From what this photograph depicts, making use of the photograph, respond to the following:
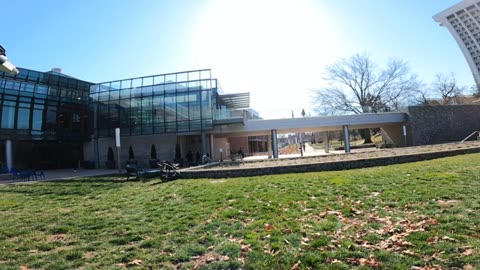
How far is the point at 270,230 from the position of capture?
5219 mm

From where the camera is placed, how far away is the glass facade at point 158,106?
3130 centimetres

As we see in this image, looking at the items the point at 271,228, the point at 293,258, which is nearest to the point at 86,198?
the point at 271,228

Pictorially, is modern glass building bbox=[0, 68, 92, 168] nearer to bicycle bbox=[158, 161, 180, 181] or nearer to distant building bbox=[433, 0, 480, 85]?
bicycle bbox=[158, 161, 180, 181]

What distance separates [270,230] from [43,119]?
33.9 meters

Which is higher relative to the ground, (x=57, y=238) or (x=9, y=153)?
(x=9, y=153)

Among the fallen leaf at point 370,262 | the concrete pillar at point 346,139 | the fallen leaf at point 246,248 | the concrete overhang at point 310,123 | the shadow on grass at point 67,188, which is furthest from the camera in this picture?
the concrete pillar at point 346,139

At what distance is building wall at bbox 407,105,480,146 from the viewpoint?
36188 millimetres

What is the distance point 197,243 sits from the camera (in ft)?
16.3

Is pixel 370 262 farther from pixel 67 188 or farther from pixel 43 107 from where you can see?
pixel 43 107

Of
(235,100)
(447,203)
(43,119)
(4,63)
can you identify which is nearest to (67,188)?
(4,63)

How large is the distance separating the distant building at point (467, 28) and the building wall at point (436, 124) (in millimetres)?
→ 46138

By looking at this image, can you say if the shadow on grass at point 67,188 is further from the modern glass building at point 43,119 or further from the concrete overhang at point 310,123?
the concrete overhang at point 310,123

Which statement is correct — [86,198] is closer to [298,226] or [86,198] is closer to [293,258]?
[298,226]

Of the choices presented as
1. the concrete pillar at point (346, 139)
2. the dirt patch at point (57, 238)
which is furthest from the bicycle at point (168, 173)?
the concrete pillar at point (346, 139)
